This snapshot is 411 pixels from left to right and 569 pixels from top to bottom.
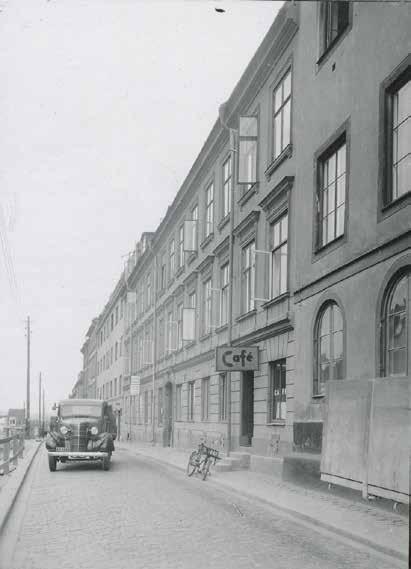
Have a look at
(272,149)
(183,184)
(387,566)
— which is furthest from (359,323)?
(183,184)

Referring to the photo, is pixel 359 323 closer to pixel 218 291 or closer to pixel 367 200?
pixel 367 200

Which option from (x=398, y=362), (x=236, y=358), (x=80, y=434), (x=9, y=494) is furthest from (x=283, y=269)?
(x=9, y=494)

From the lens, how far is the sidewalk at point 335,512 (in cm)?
848

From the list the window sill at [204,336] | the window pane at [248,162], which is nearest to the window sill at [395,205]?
the window pane at [248,162]

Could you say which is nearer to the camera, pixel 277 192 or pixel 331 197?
pixel 331 197

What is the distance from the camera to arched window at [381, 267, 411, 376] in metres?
11.5

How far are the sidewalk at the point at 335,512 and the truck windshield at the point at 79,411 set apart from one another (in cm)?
678

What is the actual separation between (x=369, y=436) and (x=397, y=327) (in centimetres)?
422

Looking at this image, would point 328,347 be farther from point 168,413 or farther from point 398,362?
point 168,413

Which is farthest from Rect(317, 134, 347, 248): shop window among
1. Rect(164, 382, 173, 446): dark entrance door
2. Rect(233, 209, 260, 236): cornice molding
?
Rect(164, 382, 173, 446): dark entrance door

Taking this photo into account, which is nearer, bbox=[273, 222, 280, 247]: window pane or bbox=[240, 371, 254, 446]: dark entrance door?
bbox=[273, 222, 280, 247]: window pane

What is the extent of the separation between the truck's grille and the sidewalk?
5598 mm

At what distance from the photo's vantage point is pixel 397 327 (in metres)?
11.9

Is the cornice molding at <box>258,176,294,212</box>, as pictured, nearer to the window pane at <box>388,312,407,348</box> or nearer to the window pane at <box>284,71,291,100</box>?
the window pane at <box>284,71,291,100</box>
